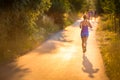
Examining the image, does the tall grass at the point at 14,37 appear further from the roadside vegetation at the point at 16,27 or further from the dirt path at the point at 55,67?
the dirt path at the point at 55,67

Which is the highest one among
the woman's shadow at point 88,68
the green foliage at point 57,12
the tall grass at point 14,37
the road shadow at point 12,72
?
the green foliage at point 57,12

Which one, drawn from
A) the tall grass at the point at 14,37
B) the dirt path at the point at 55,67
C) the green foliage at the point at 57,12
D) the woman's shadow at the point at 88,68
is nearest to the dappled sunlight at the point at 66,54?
the dirt path at the point at 55,67

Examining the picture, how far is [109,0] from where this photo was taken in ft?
81.0

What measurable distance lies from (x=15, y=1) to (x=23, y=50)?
2.78 m

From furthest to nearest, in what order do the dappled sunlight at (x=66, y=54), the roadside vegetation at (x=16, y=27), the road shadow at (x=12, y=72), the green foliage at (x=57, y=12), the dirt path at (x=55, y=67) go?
1. the green foliage at (x=57, y=12)
2. the dappled sunlight at (x=66, y=54)
3. the roadside vegetation at (x=16, y=27)
4. the dirt path at (x=55, y=67)
5. the road shadow at (x=12, y=72)

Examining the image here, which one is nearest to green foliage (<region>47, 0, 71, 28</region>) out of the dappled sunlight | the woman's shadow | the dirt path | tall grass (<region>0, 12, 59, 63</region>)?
tall grass (<region>0, 12, 59, 63</region>)

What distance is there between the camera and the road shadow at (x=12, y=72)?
10445 millimetres

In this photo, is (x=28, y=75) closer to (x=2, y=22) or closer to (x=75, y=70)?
(x=75, y=70)

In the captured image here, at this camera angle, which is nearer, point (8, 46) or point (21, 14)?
point (8, 46)

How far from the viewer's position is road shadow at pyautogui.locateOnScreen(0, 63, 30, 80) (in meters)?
10.4

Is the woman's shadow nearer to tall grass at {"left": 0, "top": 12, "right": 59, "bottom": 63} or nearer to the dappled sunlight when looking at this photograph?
the dappled sunlight

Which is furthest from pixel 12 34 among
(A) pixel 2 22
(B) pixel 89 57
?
(B) pixel 89 57

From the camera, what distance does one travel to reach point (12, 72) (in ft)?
36.9

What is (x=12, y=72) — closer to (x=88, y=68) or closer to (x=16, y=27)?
(x=88, y=68)
